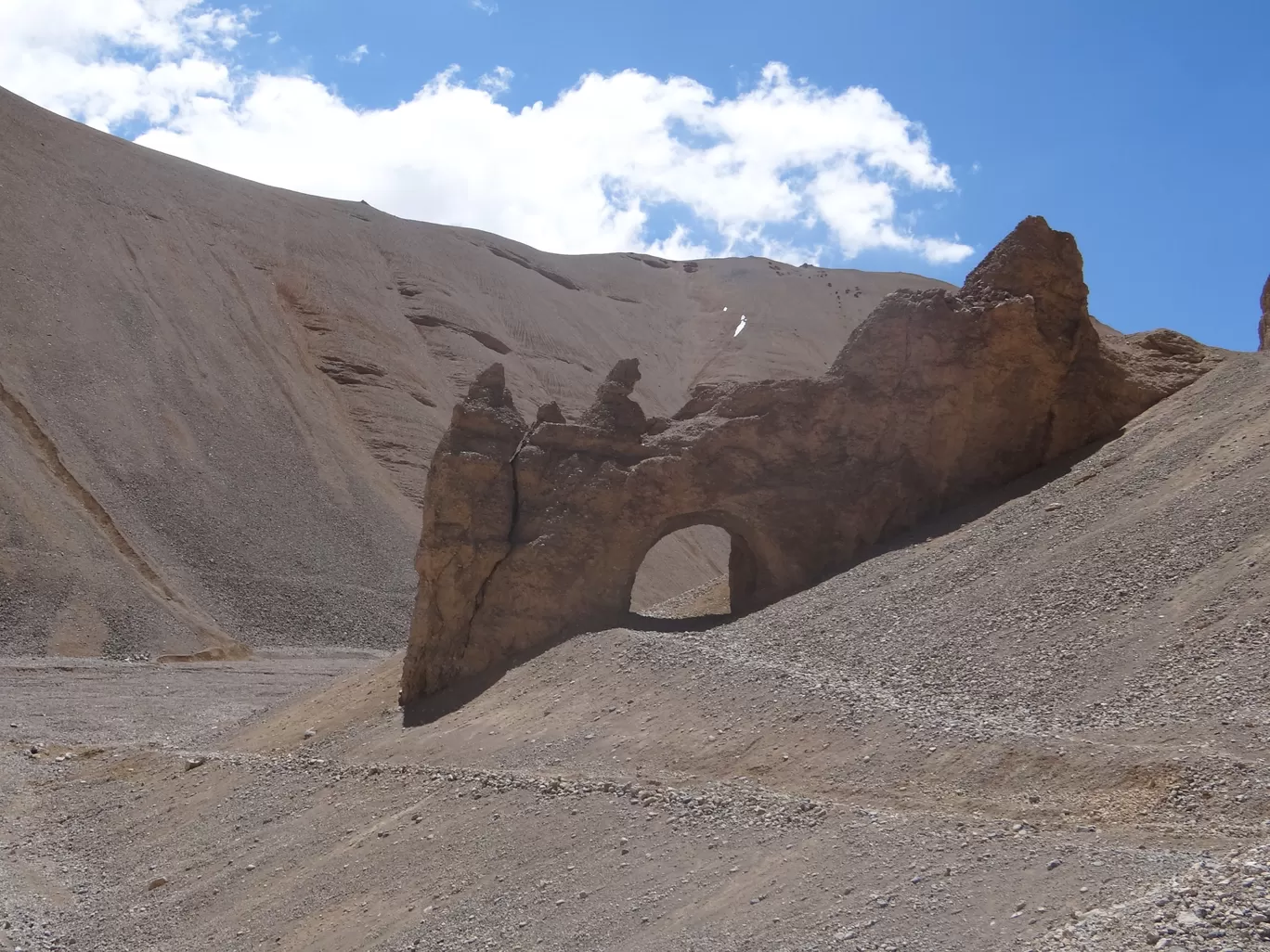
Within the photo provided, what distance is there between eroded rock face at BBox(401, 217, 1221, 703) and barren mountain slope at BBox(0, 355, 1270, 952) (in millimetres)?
769

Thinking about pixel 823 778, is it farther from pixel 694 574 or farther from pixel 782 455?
pixel 694 574

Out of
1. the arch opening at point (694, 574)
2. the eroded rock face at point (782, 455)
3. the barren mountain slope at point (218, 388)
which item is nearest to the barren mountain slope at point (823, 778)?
the eroded rock face at point (782, 455)

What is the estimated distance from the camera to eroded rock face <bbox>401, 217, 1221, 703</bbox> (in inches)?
634

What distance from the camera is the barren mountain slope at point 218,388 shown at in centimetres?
3080

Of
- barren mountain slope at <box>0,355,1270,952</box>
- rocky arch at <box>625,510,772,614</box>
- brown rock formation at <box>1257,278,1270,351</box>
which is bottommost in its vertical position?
barren mountain slope at <box>0,355,1270,952</box>

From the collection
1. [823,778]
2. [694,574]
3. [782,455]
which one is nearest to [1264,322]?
[782,455]

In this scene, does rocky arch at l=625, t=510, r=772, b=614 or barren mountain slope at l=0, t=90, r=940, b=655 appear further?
barren mountain slope at l=0, t=90, r=940, b=655

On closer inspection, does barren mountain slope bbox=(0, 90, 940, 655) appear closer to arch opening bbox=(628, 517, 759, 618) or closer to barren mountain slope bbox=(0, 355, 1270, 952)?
arch opening bbox=(628, 517, 759, 618)

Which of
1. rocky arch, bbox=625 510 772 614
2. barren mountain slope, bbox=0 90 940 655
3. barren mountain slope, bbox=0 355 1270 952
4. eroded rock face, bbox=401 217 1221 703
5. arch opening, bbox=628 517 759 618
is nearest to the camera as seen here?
barren mountain slope, bbox=0 355 1270 952

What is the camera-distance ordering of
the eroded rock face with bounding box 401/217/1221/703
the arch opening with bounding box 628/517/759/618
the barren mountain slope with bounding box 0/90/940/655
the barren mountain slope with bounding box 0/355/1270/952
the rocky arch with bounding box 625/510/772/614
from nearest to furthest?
the barren mountain slope with bounding box 0/355/1270/952 < the eroded rock face with bounding box 401/217/1221/703 < the rocky arch with bounding box 625/510/772/614 < the arch opening with bounding box 628/517/759/618 < the barren mountain slope with bounding box 0/90/940/655

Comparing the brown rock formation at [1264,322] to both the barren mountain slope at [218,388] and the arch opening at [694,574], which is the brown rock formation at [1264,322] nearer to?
the arch opening at [694,574]

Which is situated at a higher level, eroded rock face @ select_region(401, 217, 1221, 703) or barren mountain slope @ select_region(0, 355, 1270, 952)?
eroded rock face @ select_region(401, 217, 1221, 703)

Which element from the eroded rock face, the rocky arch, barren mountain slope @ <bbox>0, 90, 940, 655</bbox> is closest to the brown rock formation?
the eroded rock face

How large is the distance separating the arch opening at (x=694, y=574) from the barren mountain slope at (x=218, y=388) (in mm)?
297
